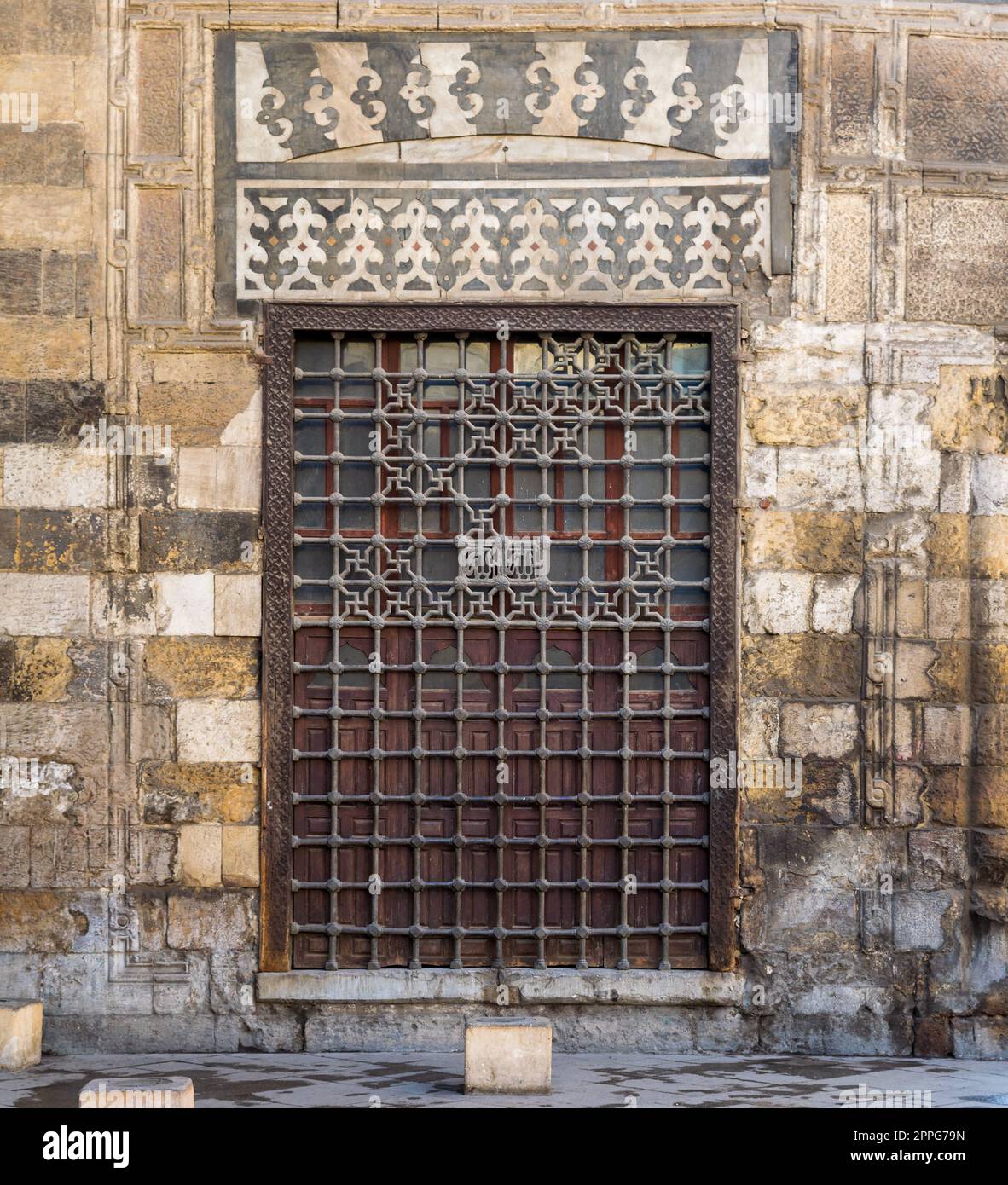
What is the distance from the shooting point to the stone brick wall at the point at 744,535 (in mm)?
6391

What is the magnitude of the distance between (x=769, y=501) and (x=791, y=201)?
1.32 m

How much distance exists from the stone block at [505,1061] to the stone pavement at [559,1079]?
0.05 meters

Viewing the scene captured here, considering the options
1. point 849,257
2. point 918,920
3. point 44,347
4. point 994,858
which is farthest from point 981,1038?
point 44,347

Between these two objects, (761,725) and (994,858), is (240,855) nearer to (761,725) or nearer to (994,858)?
(761,725)

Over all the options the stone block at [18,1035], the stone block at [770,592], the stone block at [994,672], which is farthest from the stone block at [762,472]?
the stone block at [18,1035]

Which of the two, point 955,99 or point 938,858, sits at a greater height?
point 955,99

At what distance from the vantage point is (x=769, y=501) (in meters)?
6.46

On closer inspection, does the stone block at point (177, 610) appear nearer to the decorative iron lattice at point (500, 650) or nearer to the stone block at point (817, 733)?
the decorative iron lattice at point (500, 650)

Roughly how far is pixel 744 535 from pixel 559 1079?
2.44m

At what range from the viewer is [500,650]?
6445 mm

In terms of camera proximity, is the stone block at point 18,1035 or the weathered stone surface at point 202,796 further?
the weathered stone surface at point 202,796

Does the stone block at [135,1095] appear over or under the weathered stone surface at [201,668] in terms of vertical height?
under
